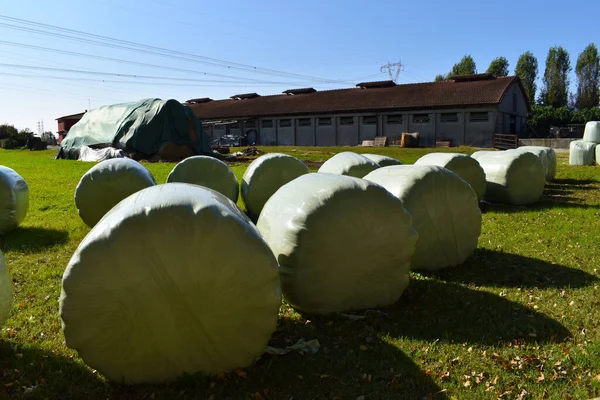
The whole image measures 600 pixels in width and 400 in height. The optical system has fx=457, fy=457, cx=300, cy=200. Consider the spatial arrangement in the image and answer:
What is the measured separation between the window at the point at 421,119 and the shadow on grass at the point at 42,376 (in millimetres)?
38367

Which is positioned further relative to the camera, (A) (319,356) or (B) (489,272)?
(B) (489,272)

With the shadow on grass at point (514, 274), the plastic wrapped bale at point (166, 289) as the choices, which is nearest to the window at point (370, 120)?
the shadow on grass at point (514, 274)

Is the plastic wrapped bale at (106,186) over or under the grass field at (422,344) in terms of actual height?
over

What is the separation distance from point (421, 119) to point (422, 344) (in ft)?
122

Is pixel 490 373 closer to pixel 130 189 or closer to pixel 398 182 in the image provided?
pixel 398 182

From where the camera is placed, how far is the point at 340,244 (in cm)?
508

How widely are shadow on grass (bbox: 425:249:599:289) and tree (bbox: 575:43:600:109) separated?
77.4 m

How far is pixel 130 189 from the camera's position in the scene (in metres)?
9.11

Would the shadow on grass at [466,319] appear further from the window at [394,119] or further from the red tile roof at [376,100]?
the window at [394,119]

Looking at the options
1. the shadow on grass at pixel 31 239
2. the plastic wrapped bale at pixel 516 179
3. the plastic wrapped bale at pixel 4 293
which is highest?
the plastic wrapped bale at pixel 516 179

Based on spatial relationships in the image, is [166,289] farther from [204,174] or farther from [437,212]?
[204,174]

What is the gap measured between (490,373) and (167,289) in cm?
289

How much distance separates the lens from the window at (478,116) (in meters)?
37.1

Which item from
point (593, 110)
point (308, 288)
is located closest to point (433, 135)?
point (593, 110)
